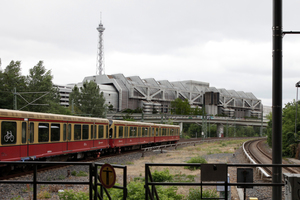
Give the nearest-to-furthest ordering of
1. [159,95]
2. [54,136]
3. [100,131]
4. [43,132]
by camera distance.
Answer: [43,132] < [54,136] < [100,131] < [159,95]

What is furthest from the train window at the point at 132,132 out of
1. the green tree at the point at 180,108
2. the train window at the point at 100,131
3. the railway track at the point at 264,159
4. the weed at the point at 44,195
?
the green tree at the point at 180,108

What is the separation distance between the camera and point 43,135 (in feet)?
53.1

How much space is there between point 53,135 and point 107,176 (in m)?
12.5

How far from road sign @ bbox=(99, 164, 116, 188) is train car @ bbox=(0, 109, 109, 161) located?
9.19 m

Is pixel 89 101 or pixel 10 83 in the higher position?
pixel 10 83

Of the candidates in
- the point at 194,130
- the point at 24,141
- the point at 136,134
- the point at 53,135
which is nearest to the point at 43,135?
the point at 53,135

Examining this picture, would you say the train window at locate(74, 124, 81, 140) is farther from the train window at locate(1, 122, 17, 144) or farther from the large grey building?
the large grey building

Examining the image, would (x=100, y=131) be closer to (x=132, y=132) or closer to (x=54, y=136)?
(x=54, y=136)

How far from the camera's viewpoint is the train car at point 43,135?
1358 cm

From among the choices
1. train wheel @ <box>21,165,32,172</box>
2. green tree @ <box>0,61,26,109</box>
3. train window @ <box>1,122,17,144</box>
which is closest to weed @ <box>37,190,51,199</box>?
train window @ <box>1,122,17,144</box>

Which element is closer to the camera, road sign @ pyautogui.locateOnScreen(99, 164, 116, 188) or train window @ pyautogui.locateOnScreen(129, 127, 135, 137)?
road sign @ pyautogui.locateOnScreen(99, 164, 116, 188)

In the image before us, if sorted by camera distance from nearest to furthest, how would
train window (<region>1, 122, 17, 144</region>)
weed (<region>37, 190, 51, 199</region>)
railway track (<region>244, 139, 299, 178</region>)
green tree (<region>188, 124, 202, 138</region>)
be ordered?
weed (<region>37, 190, 51, 199</region>) → train window (<region>1, 122, 17, 144</region>) → railway track (<region>244, 139, 299, 178</region>) → green tree (<region>188, 124, 202, 138</region>)

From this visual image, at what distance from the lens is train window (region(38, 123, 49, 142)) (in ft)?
52.2

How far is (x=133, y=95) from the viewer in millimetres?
119375
